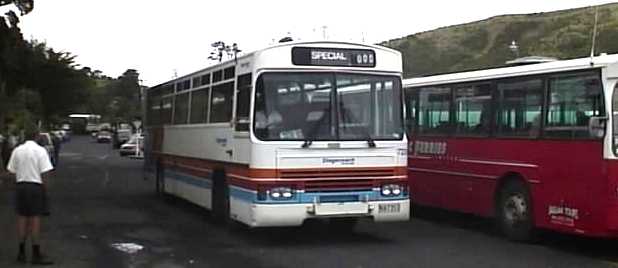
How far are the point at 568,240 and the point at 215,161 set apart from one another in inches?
225

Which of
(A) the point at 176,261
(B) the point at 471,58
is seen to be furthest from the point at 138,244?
(B) the point at 471,58

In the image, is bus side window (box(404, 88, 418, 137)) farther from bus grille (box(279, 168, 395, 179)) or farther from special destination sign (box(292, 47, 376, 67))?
bus grille (box(279, 168, 395, 179))

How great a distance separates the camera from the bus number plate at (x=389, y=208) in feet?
48.1

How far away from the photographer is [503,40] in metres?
77.9

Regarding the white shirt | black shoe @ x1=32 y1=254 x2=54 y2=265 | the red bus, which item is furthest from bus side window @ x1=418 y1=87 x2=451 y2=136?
black shoe @ x1=32 y1=254 x2=54 y2=265

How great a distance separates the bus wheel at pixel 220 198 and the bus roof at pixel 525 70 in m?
4.18

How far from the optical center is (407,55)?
237ft

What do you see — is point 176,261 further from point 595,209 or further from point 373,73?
point 595,209

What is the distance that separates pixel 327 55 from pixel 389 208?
2.38 meters

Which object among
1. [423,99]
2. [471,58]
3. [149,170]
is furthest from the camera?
[471,58]

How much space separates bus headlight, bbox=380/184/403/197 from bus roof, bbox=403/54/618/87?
2.40m

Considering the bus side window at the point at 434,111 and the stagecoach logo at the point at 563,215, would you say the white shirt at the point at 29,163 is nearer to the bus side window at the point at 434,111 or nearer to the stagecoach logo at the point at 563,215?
the stagecoach logo at the point at 563,215

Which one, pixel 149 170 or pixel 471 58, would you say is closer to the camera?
pixel 149 170

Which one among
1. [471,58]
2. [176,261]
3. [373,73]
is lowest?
[176,261]
